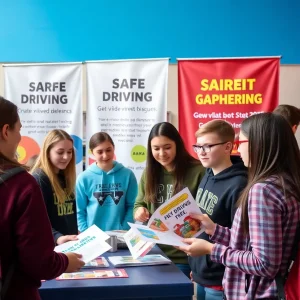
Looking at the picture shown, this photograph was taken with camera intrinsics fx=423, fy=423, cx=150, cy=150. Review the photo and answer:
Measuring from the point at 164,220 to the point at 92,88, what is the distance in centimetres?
281

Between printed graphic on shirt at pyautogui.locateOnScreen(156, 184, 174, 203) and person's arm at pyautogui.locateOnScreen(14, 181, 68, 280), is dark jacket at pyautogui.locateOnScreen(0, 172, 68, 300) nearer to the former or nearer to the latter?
person's arm at pyautogui.locateOnScreen(14, 181, 68, 280)

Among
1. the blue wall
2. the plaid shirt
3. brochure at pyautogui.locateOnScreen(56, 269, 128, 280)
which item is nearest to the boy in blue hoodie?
brochure at pyautogui.locateOnScreen(56, 269, 128, 280)

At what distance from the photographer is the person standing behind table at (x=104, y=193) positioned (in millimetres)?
3211

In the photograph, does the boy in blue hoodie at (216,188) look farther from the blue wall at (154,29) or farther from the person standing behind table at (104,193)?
the blue wall at (154,29)

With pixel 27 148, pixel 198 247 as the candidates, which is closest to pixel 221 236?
pixel 198 247

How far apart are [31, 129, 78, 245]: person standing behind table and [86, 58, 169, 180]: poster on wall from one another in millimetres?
1685

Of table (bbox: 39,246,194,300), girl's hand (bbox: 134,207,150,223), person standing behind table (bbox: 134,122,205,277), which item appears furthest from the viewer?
person standing behind table (bbox: 134,122,205,277)

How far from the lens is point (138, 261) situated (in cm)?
192

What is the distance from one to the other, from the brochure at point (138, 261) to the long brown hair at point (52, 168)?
0.60 m

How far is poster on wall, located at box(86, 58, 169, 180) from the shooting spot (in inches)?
169

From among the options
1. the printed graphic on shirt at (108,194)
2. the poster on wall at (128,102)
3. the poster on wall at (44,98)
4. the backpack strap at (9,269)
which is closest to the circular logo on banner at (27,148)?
the poster on wall at (44,98)

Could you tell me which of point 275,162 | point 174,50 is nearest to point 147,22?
point 174,50

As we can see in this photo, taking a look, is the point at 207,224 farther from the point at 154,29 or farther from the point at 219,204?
the point at 154,29

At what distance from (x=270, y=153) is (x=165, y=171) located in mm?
1363
